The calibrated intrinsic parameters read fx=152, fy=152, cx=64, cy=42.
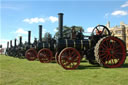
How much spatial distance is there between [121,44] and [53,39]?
19.3 feet

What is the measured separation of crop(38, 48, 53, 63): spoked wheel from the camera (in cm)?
1181

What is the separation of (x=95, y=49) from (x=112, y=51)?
0.99m

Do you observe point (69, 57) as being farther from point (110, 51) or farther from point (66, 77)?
point (66, 77)

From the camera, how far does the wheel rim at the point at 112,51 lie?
811 cm

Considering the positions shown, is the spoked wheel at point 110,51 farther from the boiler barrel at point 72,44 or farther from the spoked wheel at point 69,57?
the spoked wheel at point 69,57

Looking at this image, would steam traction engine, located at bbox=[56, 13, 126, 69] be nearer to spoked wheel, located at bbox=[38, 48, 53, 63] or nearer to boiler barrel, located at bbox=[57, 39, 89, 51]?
boiler barrel, located at bbox=[57, 39, 89, 51]

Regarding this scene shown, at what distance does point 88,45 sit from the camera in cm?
866

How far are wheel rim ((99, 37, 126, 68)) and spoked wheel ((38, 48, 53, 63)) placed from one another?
4.80 m

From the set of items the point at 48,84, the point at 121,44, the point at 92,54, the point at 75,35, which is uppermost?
the point at 75,35

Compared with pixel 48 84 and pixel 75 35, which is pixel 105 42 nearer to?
pixel 75 35

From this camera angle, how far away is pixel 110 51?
325 inches

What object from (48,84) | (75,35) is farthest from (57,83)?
(75,35)

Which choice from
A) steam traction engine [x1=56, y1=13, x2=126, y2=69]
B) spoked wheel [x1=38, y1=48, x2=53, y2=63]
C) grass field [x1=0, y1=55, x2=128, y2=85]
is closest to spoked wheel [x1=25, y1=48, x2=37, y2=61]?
spoked wheel [x1=38, y1=48, x2=53, y2=63]

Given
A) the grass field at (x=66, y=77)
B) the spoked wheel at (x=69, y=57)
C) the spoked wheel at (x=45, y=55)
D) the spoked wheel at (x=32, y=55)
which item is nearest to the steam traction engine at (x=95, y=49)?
the spoked wheel at (x=69, y=57)
